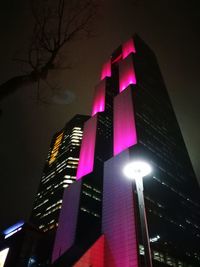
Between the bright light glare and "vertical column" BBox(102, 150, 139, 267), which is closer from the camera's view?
the bright light glare

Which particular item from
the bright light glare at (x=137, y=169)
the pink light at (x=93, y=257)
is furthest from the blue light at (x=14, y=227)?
the bright light glare at (x=137, y=169)

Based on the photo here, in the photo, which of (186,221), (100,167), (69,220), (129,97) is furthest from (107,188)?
(186,221)

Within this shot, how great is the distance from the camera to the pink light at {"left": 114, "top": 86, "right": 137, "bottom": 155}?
37750 millimetres

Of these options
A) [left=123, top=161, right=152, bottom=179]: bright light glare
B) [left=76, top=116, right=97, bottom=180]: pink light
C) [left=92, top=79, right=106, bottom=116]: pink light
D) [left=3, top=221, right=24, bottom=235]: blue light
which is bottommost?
[left=123, top=161, right=152, bottom=179]: bright light glare

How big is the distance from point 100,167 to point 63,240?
23.0 m

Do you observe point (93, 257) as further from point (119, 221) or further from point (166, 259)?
point (166, 259)

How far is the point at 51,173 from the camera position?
10294 centimetres

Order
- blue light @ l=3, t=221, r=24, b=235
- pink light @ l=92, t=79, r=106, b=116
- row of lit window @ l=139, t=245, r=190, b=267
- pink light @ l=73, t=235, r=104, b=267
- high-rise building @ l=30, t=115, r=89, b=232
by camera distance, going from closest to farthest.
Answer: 1. pink light @ l=73, t=235, r=104, b=267
2. row of lit window @ l=139, t=245, r=190, b=267
3. blue light @ l=3, t=221, r=24, b=235
4. pink light @ l=92, t=79, r=106, b=116
5. high-rise building @ l=30, t=115, r=89, b=232

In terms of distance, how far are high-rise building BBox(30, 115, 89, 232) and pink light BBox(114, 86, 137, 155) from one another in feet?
171

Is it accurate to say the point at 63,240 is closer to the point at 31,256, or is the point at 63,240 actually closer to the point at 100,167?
the point at 31,256

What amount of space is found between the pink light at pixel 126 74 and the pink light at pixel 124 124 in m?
4.97

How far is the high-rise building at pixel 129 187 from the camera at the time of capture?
25.2 meters

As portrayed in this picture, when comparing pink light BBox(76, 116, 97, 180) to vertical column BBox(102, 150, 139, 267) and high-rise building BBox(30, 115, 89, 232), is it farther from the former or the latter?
high-rise building BBox(30, 115, 89, 232)

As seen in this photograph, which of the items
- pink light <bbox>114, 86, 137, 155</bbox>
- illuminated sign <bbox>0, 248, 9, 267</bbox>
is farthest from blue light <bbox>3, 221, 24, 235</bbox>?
pink light <bbox>114, 86, 137, 155</bbox>
